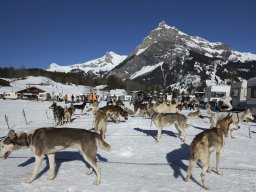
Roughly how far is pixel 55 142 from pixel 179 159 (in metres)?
4.59

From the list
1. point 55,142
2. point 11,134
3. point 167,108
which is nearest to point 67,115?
point 167,108

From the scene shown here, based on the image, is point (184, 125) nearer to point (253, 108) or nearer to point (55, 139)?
point (55, 139)

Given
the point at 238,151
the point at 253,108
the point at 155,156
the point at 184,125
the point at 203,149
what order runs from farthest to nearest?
the point at 253,108, the point at 184,125, the point at 238,151, the point at 155,156, the point at 203,149

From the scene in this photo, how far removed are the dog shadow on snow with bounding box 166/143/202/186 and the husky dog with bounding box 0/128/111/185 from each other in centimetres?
228

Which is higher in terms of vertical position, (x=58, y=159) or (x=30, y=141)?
(x=30, y=141)

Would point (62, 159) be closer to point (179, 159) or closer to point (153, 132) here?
point (179, 159)

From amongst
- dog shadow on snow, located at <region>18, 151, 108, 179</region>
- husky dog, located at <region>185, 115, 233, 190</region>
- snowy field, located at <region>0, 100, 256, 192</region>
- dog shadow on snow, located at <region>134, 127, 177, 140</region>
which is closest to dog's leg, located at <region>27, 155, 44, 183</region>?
snowy field, located at <region>0, 100, 256, 192</region>

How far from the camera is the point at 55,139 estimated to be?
26.4 ft

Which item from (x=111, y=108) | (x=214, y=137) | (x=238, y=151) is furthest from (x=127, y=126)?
(x=214, y=137)

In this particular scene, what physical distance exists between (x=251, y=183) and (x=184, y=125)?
6538 millimetres

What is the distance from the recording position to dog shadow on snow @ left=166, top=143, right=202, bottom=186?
9.18 metres

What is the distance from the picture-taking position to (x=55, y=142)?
8031mm

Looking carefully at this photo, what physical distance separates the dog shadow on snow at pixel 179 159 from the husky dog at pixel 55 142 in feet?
7.48

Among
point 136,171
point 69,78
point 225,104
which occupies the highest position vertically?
point 69,78
